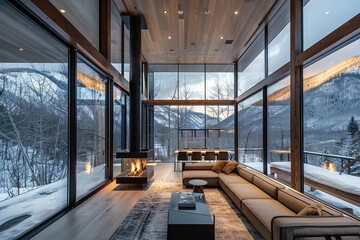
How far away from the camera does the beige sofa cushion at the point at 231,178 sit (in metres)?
5.04

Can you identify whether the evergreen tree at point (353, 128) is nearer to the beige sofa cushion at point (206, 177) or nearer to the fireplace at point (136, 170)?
the beige sofa cushion at point (206, 177)

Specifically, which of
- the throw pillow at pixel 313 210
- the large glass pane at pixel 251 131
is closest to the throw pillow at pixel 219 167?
the large glass pane at pixel 251 131

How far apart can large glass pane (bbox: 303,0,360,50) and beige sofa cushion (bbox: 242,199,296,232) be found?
2982 mm

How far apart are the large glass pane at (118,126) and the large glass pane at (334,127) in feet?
16.6

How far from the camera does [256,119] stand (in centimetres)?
784


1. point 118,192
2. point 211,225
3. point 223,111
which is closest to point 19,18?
point 211,225

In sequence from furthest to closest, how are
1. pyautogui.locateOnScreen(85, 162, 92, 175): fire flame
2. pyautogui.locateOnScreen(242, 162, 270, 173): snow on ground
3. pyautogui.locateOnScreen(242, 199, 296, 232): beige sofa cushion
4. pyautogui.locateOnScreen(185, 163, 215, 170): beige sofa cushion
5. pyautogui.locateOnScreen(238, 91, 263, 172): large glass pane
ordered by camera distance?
pyautogui.locateOnScreen(238, 91, 263, 172): large glass pane < pyautogui.locateOnScreen(242, 162, 270, 173): snow on ground < pyautogui.locateOnScreen(185, 163, 215, 170): beige sofa cushion < pyautogui.locateOnScreen(85, 162, 92, 175): fire flame < pyautogui.locateOnScreen(242, 199, 296, 232): beige sofa cushion

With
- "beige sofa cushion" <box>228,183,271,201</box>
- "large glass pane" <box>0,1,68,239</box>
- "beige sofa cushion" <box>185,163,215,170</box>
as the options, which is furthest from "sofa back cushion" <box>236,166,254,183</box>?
"large glass pane" <box>0,1,68,239</box>

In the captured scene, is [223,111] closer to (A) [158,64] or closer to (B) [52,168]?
(A) [158,64]

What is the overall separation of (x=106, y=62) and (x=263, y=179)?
15.1 ft

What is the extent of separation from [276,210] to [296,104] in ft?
7.85

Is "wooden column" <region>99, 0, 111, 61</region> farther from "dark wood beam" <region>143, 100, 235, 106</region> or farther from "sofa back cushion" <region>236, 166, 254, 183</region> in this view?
"dark wood beam" <region>143, 100, 235, 106</region>

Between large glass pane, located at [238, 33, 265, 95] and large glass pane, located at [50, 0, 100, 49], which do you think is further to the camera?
large glass pane, located at [238, 33, 265, 95]

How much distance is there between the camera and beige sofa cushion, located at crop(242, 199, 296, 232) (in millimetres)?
2902
